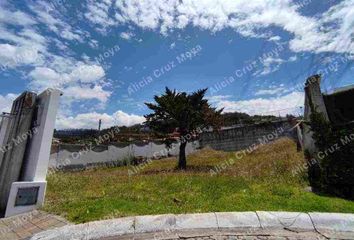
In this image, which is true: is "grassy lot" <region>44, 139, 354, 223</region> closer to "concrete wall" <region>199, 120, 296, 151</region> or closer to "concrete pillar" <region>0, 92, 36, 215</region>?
"concrete pillar" <region>0, 92, 36, 215</region>

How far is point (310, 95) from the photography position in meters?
9.55

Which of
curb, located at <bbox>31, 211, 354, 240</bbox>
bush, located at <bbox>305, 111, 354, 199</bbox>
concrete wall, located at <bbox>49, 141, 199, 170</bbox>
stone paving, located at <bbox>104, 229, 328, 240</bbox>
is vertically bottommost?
stone paving, located at <bbox>104, 229, 328, 240</bbox>

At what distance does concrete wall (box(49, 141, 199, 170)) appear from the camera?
17.7 metres

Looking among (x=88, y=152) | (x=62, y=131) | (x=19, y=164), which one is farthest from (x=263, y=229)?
(x=62, y=131)

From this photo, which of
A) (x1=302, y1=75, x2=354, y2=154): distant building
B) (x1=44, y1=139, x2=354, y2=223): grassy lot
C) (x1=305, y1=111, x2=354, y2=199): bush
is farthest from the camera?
(x1=302, y1=75, x2=354, y2=154): distant building

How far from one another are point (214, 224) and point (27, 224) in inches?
148

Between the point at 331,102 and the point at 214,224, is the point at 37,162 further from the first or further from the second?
the point at 331,102

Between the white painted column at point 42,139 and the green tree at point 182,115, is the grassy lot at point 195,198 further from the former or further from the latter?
the green tree at point 182,115

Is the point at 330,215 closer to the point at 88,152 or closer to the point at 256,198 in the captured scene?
the point at 256,198

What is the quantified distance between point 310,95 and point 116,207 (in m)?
7.73

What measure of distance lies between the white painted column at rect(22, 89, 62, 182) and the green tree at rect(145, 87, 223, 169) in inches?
293

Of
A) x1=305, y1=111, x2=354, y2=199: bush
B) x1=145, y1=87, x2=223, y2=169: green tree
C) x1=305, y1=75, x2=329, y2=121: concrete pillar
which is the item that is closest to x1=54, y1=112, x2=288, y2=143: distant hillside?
x1=145, y1=87, x2=223, y2=169: green tree

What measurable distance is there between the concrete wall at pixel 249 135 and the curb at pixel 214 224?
14.3 m

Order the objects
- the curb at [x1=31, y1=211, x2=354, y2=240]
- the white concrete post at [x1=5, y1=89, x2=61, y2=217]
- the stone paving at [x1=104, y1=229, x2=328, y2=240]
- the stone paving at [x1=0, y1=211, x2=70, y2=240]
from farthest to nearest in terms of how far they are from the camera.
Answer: the white concrete post at [x1=5, y1=89, x2=61, y2=217] < the stone paving at [x1=0, y1=211, x2=70, y2=240] < the curb at [x1=31, y1=211, x2=354, y2=240] < the stone paving at [x1=104, y1=229, x2=328, y2=240]
